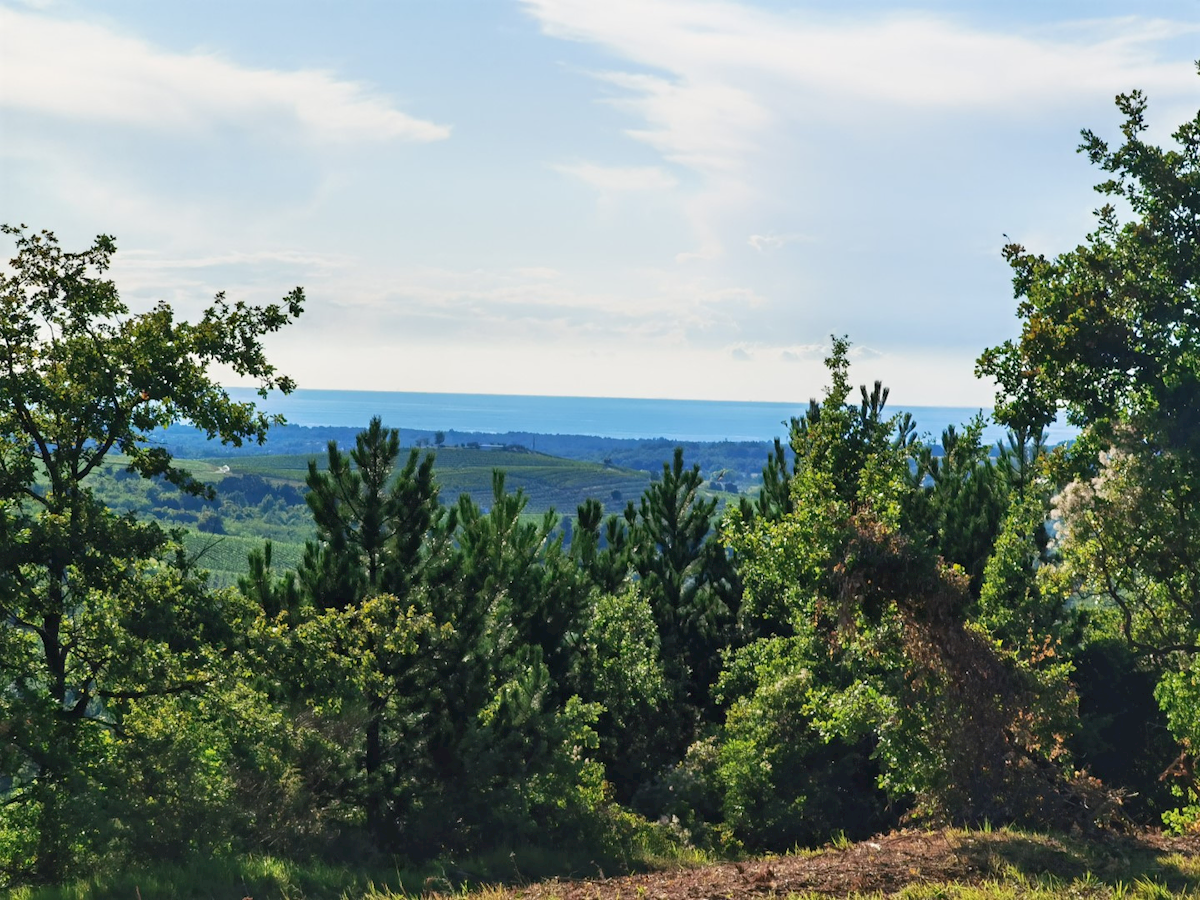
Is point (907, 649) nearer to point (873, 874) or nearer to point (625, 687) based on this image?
point (873, 874)

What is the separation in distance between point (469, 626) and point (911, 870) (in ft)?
42.3

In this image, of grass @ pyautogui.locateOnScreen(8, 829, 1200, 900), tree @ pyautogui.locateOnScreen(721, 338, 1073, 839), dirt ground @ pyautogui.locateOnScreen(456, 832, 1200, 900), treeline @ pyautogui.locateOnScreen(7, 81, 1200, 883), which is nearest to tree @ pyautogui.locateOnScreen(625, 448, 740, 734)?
treeline @ pyautogui.locateOnScreen(7, 81, 1200, 883)

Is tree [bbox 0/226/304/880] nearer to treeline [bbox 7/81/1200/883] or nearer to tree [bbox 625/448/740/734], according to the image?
treeline [bbox 7/81/1200/883]

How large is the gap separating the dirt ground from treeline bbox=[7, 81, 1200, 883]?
2.14 metres

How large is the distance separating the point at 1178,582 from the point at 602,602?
15650mm

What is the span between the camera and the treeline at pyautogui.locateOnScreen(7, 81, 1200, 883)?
16.8 m

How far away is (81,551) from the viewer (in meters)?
16.6

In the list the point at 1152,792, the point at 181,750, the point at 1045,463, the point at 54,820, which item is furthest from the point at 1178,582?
the point at 54,820

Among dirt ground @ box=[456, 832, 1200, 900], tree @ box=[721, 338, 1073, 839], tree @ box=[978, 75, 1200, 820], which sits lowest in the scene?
dirt ground @ box=[456, 832, 1200, 900]

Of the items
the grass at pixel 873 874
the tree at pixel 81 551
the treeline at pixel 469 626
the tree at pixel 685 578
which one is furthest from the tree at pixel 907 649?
the tree at pixel 685 578

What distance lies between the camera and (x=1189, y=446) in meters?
16.3

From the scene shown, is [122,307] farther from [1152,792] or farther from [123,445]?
[1152,792]

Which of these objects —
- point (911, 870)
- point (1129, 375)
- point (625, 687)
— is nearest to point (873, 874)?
point (911, 870)

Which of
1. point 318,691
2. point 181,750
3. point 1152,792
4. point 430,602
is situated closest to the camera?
point 181,750
